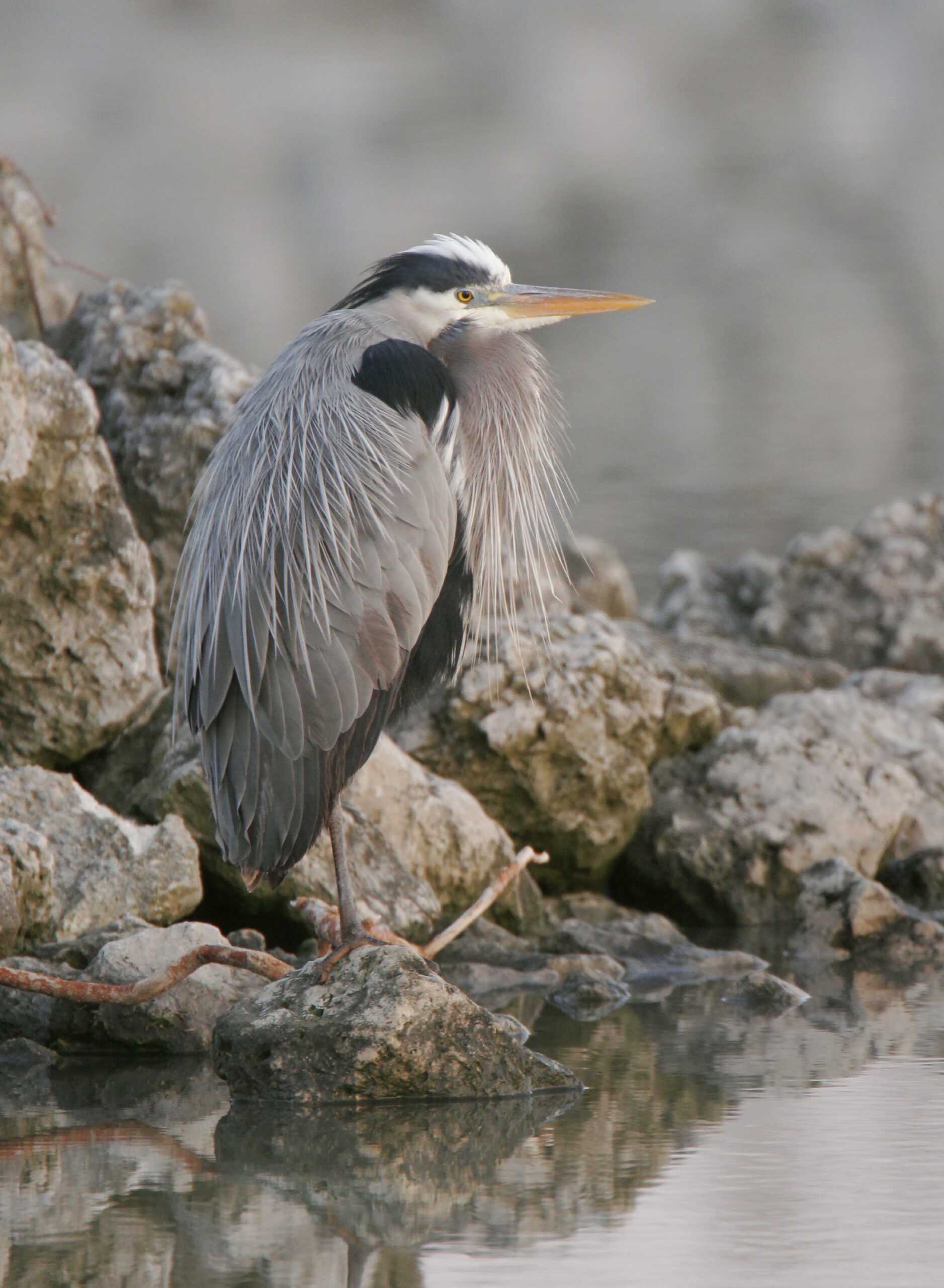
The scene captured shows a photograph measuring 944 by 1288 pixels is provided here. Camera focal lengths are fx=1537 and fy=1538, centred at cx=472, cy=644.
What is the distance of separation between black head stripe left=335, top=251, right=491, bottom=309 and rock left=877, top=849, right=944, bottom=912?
2.59m

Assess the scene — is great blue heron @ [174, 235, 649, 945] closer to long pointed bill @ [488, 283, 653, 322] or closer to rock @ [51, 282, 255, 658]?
long pointed bill @ [488, 283, 653, 322]

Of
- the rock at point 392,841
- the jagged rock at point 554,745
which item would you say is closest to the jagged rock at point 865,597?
the jagged rock at point 554,745

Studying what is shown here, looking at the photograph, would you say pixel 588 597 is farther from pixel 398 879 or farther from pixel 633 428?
pixel 633 428

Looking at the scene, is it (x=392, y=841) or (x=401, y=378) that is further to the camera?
(x=392, y=841)

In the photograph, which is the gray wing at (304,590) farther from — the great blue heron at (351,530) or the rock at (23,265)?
the rock at (23,265)

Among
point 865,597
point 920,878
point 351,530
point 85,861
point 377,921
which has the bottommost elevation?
point 377,921

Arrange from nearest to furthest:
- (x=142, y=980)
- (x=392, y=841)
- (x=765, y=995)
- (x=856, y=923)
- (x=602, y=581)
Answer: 1. (x=142, y=980)
2. (x=765, y=995)
3. (x=392, y=841)
4. (x=856, y=923)
5. (x=602, y=581)

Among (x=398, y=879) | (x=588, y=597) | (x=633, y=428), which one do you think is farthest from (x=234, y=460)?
(x=633, y=428)

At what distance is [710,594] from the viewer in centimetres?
844

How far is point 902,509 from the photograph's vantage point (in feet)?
25.8

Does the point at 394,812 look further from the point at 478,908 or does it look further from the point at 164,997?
the point at 164,997

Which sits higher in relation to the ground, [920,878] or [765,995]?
[920,878]

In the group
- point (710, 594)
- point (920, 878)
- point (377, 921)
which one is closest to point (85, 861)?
point (377, 921)

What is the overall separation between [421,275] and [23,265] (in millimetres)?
3051
